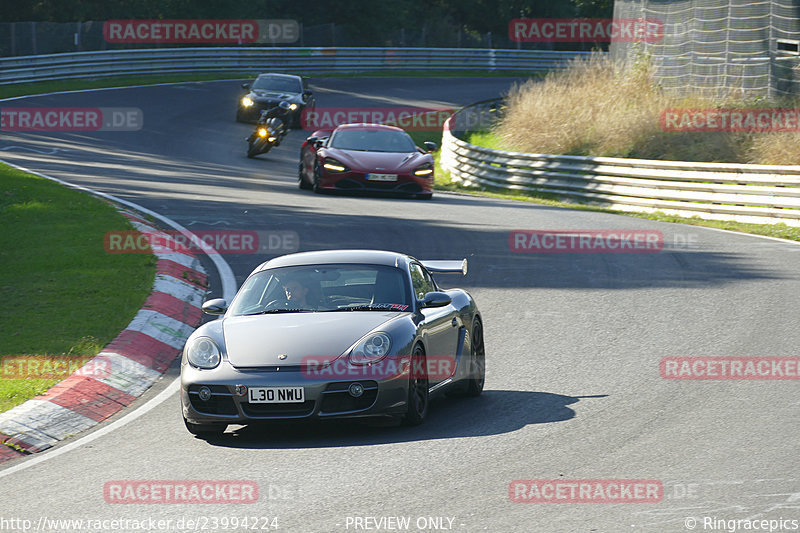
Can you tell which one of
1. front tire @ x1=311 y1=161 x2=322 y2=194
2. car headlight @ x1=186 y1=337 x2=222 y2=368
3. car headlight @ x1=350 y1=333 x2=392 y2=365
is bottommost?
front tire @ x1=311 y1=161 x2=322 y2=194

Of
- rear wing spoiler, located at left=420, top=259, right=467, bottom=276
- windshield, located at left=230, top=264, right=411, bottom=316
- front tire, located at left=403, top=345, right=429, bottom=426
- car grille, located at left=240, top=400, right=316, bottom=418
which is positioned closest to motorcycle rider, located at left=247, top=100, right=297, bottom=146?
rear wing spoiler, located at left=420, top=259, right=467, bottom=276

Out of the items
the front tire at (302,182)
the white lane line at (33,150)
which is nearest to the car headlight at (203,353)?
the front tire at (302,182)

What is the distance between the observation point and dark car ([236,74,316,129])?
36219mm

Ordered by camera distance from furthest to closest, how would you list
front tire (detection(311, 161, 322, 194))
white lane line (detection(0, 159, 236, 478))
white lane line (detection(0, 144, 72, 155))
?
white lane line (detection(0, 144, 72, 155)) < front tire (detection(311, 161, 322, 194)) < white lane line (detection(0, 159, 236, 478))

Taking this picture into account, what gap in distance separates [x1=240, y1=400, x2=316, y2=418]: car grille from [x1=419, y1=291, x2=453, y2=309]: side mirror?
1.41 meters

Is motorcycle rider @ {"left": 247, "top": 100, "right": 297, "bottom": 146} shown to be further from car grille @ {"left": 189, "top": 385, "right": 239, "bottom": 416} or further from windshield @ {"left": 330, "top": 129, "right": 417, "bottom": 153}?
car grille @ {"left": 189, "top": 385, "right": 239, "bottom": 416}

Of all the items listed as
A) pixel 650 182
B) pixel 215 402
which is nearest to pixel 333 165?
pixel 650 182

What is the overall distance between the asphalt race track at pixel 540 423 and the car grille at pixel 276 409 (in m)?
0.22

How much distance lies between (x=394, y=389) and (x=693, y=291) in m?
6.78

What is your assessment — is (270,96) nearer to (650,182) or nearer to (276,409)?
(650,182)

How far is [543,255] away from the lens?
54.5 feet

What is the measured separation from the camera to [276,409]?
786 cm

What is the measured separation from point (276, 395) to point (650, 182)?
16609 mm

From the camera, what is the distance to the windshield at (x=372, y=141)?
23.7 meters
